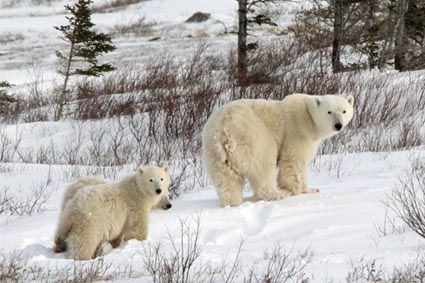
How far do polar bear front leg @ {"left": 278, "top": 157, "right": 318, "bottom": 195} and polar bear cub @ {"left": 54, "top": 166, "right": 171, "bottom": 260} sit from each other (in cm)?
181

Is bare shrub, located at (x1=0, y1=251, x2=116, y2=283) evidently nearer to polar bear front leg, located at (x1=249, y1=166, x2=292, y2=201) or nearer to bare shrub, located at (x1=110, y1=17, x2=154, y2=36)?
polar bear front leg, located at (x1=249, y1=166, x2=292, y2=201)

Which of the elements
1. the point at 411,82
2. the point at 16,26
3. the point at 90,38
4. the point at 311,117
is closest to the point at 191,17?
the point at 16,26

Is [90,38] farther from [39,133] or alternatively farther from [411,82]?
[411,82]

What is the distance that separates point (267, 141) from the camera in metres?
7.49

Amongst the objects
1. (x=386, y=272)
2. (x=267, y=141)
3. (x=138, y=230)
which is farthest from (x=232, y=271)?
(x=267, y=141)

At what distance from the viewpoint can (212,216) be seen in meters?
6.87

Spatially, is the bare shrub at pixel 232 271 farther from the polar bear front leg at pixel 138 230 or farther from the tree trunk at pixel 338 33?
the tree trunk at pixel 338 33

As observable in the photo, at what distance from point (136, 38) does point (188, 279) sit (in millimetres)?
36723

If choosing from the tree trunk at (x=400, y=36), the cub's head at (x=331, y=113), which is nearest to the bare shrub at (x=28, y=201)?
the cub's head at (x=331, y=113)

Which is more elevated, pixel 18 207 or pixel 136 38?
pixel 18 207

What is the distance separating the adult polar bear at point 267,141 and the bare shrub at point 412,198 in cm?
97

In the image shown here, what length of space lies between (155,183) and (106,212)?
55 cm

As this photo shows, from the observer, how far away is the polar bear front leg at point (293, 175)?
301 inches

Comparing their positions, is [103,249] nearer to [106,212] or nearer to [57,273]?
[106,212]
